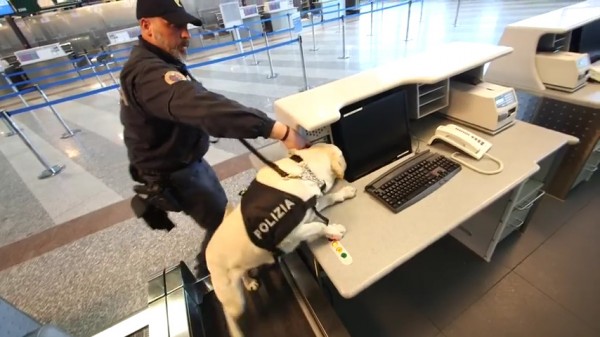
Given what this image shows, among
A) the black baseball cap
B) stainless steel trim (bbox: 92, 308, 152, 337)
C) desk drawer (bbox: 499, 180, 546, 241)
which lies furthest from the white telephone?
stainless steel trim (bbox: 92, 308, 152, 337)

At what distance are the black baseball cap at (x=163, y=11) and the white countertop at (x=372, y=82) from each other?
0.46 meters

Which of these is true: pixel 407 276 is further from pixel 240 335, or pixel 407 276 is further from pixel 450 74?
pixel 450 74

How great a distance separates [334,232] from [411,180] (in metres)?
0.39

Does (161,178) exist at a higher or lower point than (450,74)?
lower

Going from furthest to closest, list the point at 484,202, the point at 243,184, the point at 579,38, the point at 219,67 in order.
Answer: the point at 219,67 < the point at 243,184 < the point at 579,38 < the point at 484,202

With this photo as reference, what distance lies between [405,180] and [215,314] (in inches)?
41.0

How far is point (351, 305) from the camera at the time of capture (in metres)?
1.43

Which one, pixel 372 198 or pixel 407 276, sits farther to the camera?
pixel 407 276

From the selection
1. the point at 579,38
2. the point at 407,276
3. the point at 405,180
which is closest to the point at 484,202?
the point at 405,180

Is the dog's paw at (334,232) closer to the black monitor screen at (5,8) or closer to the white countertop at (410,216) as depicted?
the white countertop at (410,216)

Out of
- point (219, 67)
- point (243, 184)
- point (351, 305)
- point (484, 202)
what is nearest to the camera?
point (484, 202)

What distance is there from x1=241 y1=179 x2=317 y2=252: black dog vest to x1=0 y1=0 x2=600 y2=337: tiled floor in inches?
34.2

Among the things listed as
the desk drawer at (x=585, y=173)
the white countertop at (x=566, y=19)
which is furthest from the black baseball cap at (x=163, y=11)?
the desk drawer at (x=585, y=173)

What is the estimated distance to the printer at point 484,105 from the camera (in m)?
1.21
